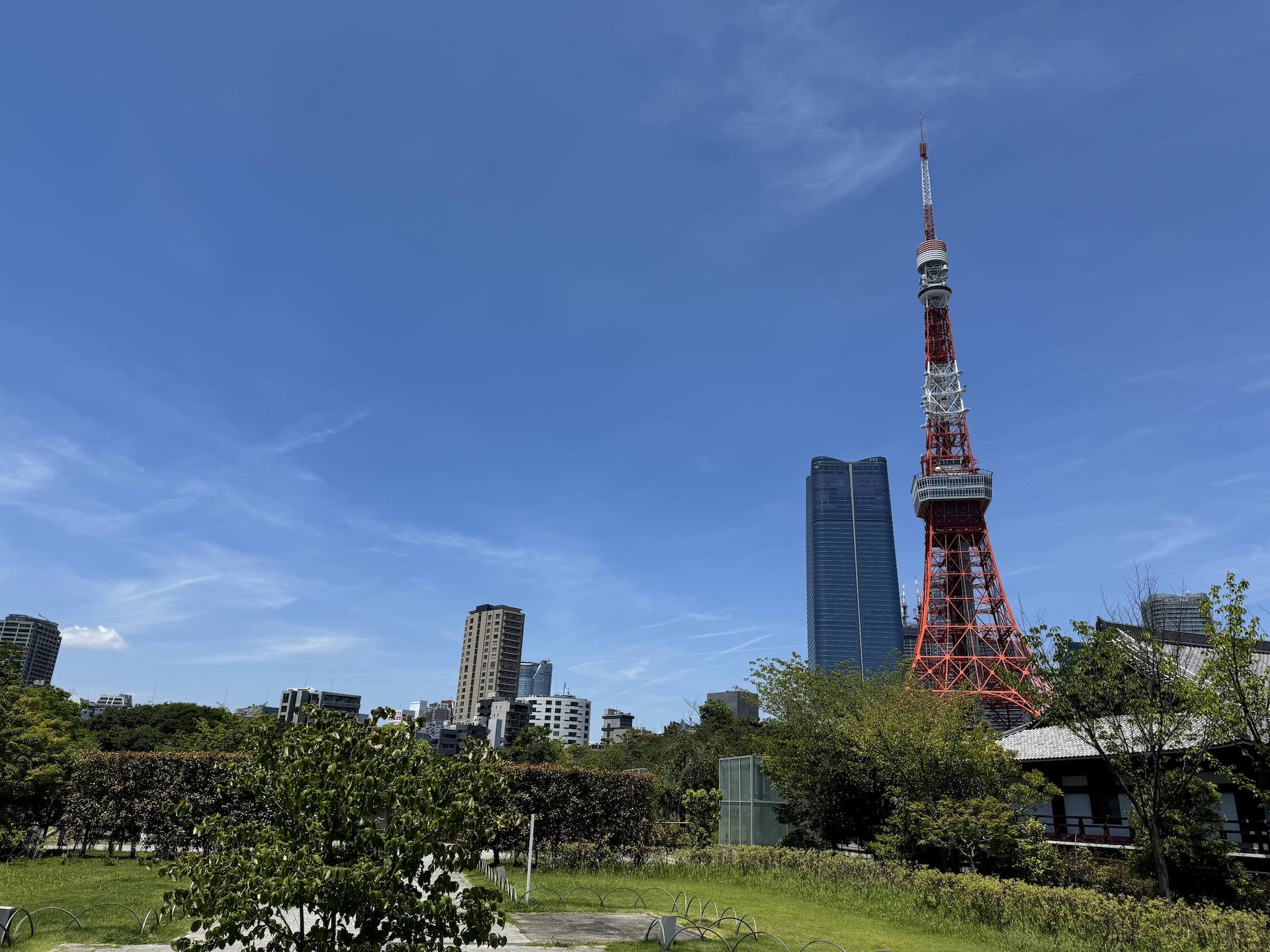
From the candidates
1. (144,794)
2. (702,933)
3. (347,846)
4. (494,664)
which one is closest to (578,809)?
(702,933)

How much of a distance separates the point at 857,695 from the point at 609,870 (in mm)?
12459

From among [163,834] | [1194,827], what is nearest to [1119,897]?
[1194,827]

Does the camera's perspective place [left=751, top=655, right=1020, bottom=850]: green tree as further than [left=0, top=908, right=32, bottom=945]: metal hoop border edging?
Yes

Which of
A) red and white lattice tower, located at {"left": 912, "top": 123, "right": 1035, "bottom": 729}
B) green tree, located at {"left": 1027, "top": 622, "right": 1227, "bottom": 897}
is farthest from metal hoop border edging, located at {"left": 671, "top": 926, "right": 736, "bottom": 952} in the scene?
red and white lattice tower, located at {"left": 912, "top": 123, "right": 1035, "bottom": 729}

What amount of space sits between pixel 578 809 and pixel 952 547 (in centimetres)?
4823

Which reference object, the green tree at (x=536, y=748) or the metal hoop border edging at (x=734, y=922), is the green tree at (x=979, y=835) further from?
the green tree at (x=536, y=748)

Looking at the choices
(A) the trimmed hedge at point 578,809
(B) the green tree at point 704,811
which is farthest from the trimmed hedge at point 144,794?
(B) the green tree at point 704,811

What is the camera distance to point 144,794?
24.5 m

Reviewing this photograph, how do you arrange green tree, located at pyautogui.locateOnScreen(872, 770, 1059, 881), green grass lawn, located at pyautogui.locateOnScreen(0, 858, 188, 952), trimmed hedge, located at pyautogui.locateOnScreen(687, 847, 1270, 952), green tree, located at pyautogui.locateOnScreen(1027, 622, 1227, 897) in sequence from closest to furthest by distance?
green grass lawn, located at pyautogui.locateOnScreen(0, 858, 188, 952) → trimmed hedge, located at pyautogui.locateOnScreen(687, 847, 1270, 952) → green tree, located at pyautogui.locateOnScreen(1027, 622, 1227, 897) → green tree, located at pyautogui.locateOnScreen(872, 770, 1059, 881)

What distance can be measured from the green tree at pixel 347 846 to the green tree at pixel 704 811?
29304mm

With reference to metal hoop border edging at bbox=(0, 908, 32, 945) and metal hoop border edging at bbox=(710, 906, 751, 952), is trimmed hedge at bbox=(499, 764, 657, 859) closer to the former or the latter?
metal hoop border edging at bbox=(710, 906, 751, 952)

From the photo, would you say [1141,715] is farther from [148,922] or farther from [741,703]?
[741,703]

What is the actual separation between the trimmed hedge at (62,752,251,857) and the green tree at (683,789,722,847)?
1839 cm

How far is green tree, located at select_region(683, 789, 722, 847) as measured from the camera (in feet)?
110
